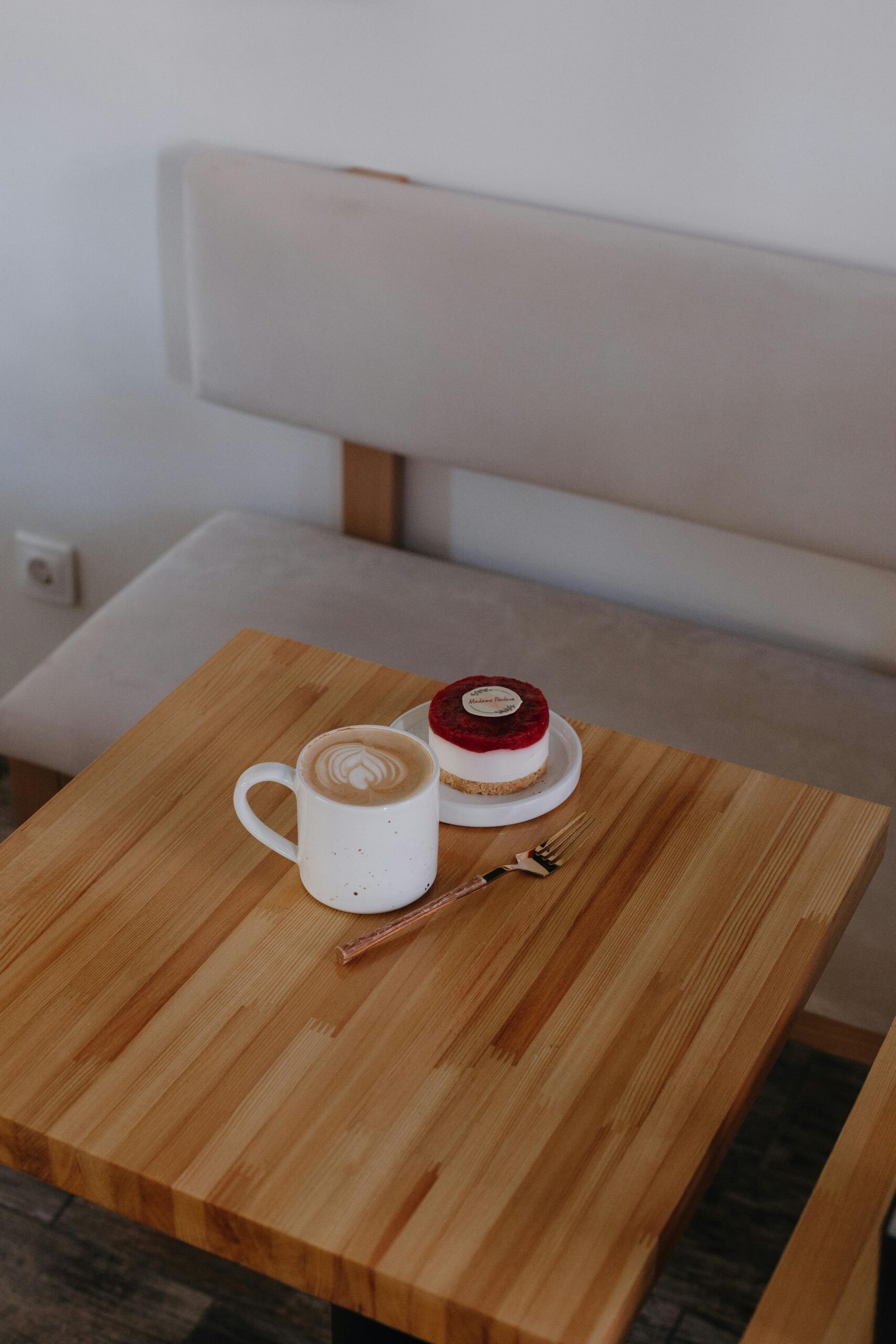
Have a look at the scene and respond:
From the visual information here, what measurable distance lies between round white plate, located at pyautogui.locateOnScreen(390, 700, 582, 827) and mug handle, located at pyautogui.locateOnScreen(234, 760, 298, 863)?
12 centimetres

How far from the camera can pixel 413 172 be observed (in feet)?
5.89

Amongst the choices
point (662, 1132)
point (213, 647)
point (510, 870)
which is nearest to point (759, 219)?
point (213, 647)

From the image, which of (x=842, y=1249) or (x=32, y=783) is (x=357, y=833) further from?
(x=32, y=783)

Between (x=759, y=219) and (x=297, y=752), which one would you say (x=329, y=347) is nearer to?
(x=759, y=219)

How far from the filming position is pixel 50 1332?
55.9 inches

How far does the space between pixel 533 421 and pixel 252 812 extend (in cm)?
89

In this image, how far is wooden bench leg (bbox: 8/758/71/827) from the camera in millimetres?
1756

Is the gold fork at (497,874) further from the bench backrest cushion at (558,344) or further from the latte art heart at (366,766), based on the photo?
the bench backrest cushion at (558,344)

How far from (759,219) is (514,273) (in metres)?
0.30

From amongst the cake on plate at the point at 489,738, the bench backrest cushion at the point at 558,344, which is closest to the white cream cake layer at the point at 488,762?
the cake on plate at the point at 489,738

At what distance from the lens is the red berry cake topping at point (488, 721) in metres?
1.08

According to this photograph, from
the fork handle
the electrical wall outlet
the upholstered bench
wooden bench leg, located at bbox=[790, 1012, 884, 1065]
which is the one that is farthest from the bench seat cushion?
the fork handle

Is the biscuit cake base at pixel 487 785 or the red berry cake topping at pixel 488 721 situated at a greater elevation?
the red berry cake topping at pixel 488 721

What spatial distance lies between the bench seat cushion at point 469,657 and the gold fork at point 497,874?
538 millimetres
